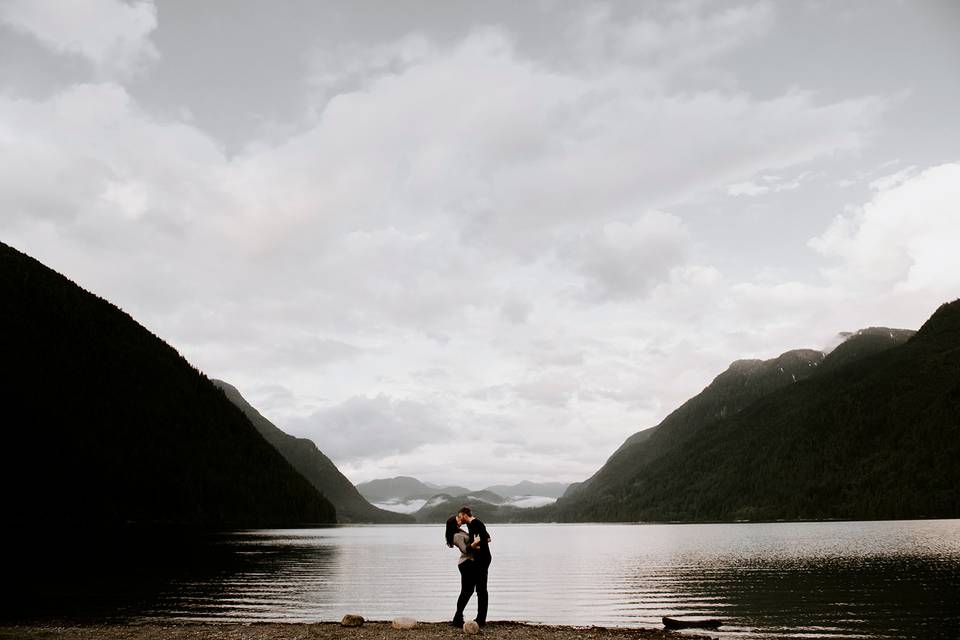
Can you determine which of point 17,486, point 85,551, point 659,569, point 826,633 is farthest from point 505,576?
point 17,486

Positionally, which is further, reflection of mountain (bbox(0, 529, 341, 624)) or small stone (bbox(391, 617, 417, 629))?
reflection of mountain (bbox(0, 529, 341, 624))

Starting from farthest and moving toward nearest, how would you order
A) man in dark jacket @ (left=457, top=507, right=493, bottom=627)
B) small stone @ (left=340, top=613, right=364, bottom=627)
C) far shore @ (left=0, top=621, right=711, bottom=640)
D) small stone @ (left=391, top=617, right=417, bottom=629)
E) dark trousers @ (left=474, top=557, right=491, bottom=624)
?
small stone @ (left=340, top=613, right=364, bottom=627), small stone @ (left=391, top=617, right=417, bottom=629), dark trousers @ (left=474, top=557, right=491, bottom=624), man in dark jacket @ (left=457, top=507, right=493, bottom=627), far shore @ (left=0, top=621, right=711, bottom=640)

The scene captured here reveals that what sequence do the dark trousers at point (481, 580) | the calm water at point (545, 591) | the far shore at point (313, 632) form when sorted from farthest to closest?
the calm water at point (545, 591) → the dark trousers at point (481, 580) → the far shore at point (313, 632)

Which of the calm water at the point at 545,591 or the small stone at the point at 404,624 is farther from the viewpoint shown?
the calm water at the point at 545,591

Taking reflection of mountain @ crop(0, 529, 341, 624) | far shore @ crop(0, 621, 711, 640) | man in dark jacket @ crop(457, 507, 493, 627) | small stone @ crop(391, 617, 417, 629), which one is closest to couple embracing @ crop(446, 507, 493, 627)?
man in dark jacket @ crop(457, 507, 493, 627)

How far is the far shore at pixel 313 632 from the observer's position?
92.1 ft

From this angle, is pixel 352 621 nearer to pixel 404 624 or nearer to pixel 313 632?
pixel 404 624

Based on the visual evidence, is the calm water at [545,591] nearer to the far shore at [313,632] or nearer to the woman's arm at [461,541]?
the far shore at [313,632]

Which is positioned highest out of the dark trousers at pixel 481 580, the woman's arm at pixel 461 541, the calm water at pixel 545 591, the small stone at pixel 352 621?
the woman's arm at pixel 461 541

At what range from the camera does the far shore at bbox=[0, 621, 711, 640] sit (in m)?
28.1

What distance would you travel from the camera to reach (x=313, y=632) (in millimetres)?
29797

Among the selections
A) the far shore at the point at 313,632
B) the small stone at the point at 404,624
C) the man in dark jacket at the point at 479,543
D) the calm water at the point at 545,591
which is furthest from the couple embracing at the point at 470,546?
the calm water at the point at 545,591

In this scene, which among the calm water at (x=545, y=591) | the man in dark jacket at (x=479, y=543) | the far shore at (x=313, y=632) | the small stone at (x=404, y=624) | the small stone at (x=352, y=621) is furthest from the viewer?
the calm water at (x=545, y=591)

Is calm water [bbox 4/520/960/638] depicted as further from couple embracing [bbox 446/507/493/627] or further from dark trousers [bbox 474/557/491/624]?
couple embracing [bbox 446/507/493/627]
